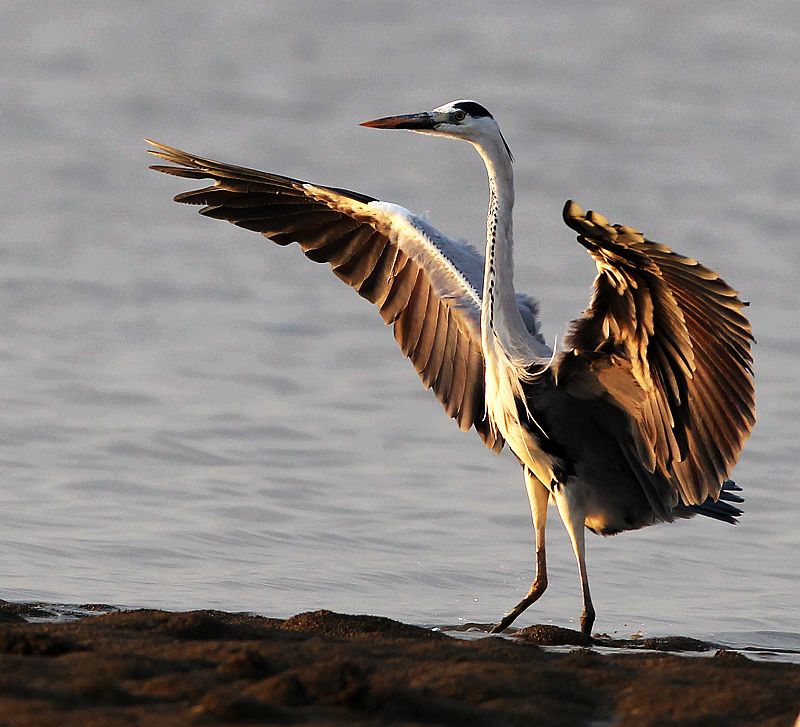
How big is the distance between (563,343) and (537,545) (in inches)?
47.1

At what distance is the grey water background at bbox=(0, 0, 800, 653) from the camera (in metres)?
9.53

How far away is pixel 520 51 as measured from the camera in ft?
78.4

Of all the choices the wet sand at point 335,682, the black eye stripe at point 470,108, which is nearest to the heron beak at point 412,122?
the black eye stripe at point 470,108

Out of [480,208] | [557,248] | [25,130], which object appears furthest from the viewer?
[25,130]

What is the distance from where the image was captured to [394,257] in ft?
31.1

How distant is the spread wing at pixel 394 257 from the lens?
9180 mm

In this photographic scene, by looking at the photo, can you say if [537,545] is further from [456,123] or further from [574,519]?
[456,123]

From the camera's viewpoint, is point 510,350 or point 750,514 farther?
point 750,514

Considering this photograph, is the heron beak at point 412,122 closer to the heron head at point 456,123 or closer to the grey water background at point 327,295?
the heron head at point 456,123

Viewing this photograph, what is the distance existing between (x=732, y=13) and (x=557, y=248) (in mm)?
10474

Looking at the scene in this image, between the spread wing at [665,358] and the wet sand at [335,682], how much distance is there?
147 centimetres

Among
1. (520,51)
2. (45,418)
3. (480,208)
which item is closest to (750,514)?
(45,418)

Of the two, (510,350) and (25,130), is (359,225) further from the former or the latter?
(25,130)

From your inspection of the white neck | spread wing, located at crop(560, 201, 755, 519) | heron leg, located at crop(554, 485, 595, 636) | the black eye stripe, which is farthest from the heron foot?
the black eye stripe
